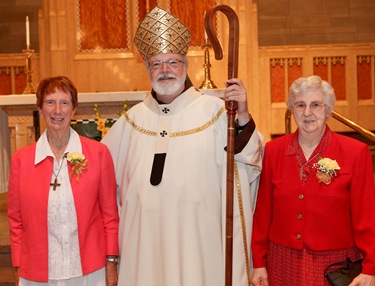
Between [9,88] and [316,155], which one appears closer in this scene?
[316,155]

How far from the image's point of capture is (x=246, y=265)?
3211mm

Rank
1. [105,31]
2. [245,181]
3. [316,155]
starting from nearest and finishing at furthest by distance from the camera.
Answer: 1. [316,155]
2. [245,181]
3. [105,31]

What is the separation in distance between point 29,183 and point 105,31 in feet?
16.6

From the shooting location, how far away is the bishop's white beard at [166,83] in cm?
323

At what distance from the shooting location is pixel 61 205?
10.0 ft

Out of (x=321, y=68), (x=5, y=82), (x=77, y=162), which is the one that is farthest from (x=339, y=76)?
(x=77, y=162)

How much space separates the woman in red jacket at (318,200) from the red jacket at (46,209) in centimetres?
85

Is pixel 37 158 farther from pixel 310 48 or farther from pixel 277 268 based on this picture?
pixel 310 48

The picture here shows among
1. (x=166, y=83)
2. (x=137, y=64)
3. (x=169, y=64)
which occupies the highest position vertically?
(x=137, y=64)

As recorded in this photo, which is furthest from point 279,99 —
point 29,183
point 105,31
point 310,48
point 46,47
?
point 29,183

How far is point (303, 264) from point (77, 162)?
1.22m

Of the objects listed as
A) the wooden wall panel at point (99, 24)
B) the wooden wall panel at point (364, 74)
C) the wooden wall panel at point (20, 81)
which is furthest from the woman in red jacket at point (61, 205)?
the wooden wall panel at point (364, 74)

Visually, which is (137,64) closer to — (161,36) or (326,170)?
(161,36)

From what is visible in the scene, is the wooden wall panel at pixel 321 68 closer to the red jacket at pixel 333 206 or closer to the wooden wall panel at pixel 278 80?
the wooden wall panel at pixel 278 80
